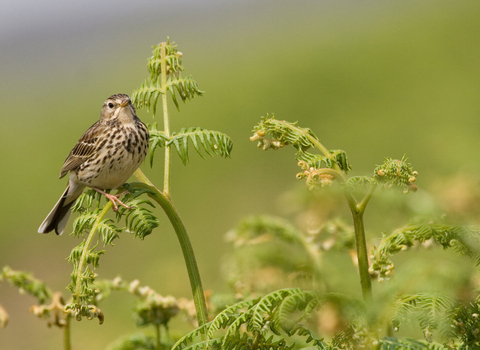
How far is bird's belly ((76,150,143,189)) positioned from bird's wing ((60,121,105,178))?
8cm

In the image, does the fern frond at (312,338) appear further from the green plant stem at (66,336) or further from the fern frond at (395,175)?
the green plant stem at (66,336)

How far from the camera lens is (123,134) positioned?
427cm

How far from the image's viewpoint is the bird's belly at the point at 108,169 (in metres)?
4.00

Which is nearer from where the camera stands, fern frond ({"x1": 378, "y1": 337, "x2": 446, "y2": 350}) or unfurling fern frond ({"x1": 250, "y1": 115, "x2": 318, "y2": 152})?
fern frond ({"x1": 378, "y1": 337, "x2": 446, "y2": 350})

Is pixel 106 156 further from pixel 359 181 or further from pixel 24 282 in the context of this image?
pixel 359 181

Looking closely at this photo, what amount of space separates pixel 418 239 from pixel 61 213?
2.70 metres

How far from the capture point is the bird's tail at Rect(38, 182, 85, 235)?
4.12 meters

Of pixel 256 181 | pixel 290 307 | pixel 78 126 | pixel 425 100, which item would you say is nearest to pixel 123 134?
pixel 290 307

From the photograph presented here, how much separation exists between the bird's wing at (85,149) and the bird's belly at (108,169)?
84 mm

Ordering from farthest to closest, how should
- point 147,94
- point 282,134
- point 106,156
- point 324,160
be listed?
point 106,156 → point 147,94 → point 282,134 → point 324,160

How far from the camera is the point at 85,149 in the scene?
14.6 ft

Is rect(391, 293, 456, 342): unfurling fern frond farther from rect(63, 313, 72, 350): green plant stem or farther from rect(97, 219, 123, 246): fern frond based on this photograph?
rect(63, 313, 72, 350): green plant stem

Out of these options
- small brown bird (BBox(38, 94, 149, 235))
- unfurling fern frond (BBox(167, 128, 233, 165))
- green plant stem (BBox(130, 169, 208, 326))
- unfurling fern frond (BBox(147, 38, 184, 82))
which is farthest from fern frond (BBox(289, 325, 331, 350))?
small brown bird (BBox(38, 94, 149, 235))

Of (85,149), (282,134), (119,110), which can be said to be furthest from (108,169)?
(282,134)
